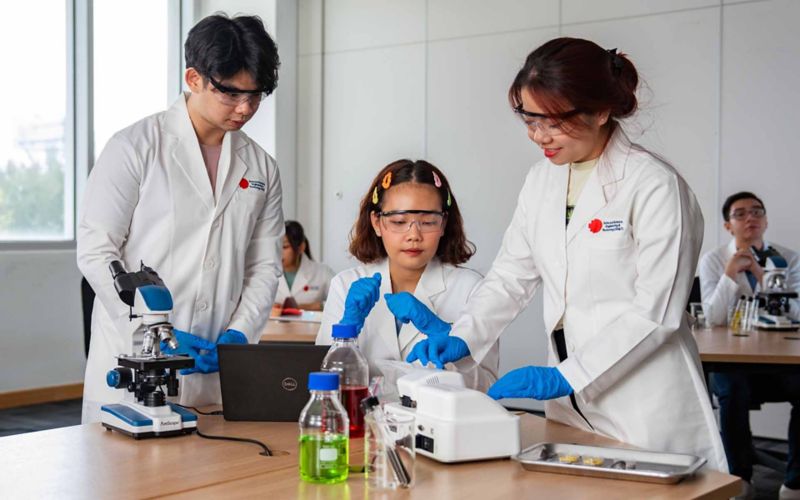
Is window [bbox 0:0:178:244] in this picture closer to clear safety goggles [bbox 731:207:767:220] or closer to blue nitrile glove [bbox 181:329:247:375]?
blue nitrile glove [bbox 181:329:247:375]

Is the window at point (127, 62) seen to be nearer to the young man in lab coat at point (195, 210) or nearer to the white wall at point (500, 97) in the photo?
the white wall at point (500, 97)

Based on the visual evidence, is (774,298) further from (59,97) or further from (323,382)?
(59,97)

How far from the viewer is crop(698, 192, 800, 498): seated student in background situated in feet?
13.3

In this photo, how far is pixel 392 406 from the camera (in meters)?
1.78

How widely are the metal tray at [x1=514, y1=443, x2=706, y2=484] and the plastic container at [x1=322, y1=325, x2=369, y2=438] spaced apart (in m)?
0.38

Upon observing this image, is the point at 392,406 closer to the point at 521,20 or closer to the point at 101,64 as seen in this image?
the point at 521,20

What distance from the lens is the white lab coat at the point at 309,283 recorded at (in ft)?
17.7

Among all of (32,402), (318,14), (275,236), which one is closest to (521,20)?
(318,14)

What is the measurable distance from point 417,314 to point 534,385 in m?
0.51

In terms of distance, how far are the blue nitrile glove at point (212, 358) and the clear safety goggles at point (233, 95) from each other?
62cm

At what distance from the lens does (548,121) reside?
75.8 inches

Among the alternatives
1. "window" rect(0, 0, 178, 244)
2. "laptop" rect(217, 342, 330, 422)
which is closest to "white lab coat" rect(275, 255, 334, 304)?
"window" rect(0, 0, 178, 244)

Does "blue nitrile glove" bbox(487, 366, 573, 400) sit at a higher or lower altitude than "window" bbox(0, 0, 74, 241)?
lower

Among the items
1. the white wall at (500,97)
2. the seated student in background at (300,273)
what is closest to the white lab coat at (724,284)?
the white wall at (500,97)
